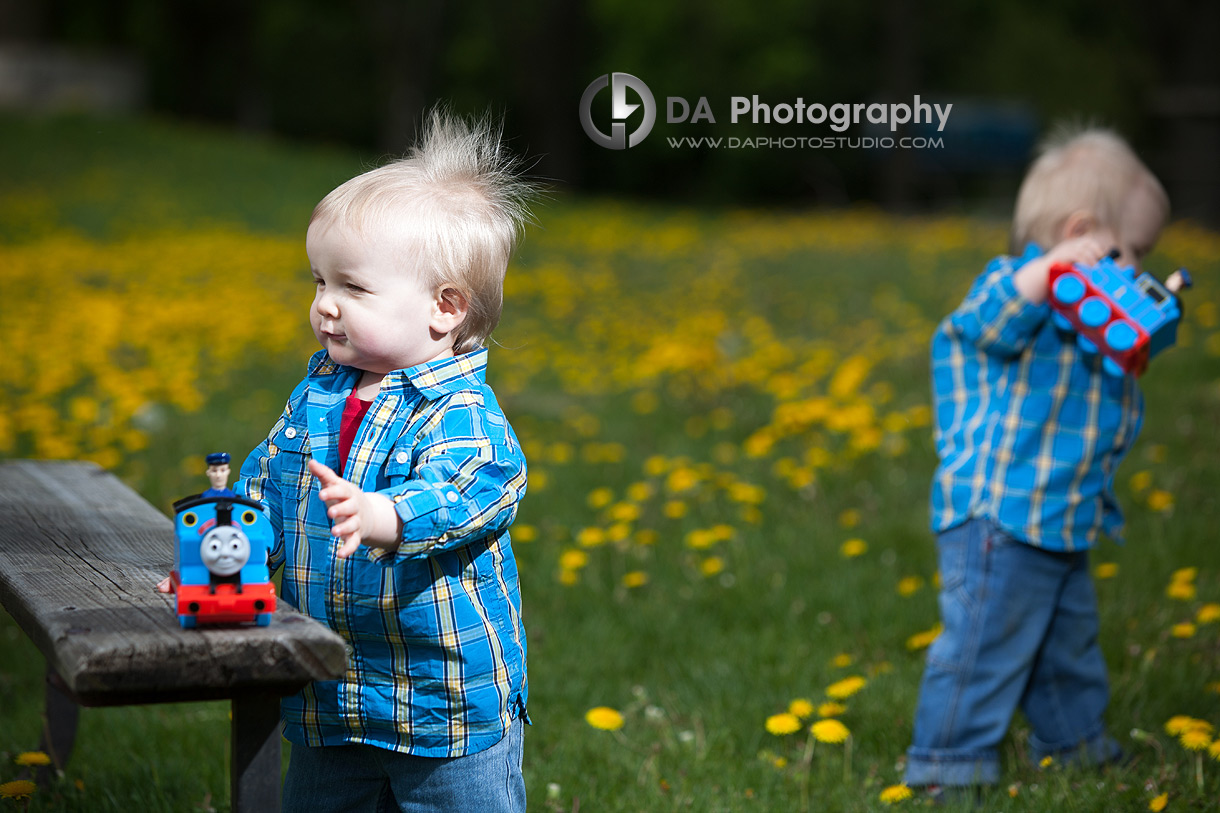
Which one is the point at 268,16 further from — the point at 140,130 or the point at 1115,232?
the point at 1115,232

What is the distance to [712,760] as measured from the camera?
270cm

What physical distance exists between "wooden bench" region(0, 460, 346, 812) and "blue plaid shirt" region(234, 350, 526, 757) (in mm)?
173

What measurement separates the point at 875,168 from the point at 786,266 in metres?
21.9

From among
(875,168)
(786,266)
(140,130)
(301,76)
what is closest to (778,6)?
(875,168)

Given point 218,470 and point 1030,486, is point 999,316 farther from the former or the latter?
point 218,470

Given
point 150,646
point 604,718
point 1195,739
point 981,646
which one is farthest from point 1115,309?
point 150,646

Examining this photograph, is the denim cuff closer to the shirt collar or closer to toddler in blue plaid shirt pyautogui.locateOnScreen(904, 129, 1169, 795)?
toddler in blue plaid shirt pyautogui.locateOnScreen(904, 129, 1169, 795)

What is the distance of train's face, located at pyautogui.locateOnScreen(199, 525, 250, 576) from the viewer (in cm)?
146

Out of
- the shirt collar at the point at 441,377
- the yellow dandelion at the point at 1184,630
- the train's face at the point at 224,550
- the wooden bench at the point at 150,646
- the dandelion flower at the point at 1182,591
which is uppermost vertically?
the shirt collar at the point at 441,377

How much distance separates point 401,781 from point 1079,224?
1841mm

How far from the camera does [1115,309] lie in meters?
2.32

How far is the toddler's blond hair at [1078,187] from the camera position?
262 centimetres

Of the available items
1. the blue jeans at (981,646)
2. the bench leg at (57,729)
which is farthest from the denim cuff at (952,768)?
the bench leg at (57,729)

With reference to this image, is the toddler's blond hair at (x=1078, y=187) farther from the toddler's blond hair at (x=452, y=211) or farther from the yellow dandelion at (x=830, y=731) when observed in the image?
the toddler's blond hair at (x=452, y=211)
